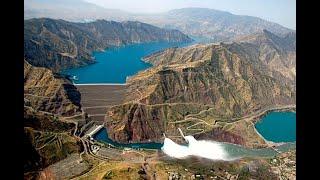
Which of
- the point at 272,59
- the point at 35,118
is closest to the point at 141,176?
the point at 35,118

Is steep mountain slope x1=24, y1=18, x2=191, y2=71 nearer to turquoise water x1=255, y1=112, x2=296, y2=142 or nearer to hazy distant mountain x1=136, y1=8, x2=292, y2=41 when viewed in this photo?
hazy distant mountain x1=136, y1=8, x2=292, y2=41

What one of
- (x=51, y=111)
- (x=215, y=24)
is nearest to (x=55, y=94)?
(x=51, y=111)

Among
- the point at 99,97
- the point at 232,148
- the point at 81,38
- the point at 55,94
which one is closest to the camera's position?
the point at 99,97

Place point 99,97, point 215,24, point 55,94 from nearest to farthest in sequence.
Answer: point 99,97 → point 215,24 → point 55,94

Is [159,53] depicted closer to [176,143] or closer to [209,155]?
[176,143]

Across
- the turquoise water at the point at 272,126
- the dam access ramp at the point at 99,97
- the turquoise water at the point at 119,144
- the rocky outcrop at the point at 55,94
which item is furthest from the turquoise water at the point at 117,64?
the turquoise water at the point at 272,126

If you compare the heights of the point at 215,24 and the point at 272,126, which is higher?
the point at 215,24

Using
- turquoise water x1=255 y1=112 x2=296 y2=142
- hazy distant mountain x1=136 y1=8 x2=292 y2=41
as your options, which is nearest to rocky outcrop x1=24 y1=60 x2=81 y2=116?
hazy distant mountain x1=136 y1=8 x2=292 y2=41

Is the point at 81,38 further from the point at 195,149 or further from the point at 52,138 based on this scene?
the point at 195,149

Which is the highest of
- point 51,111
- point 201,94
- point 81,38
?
point 81,38
